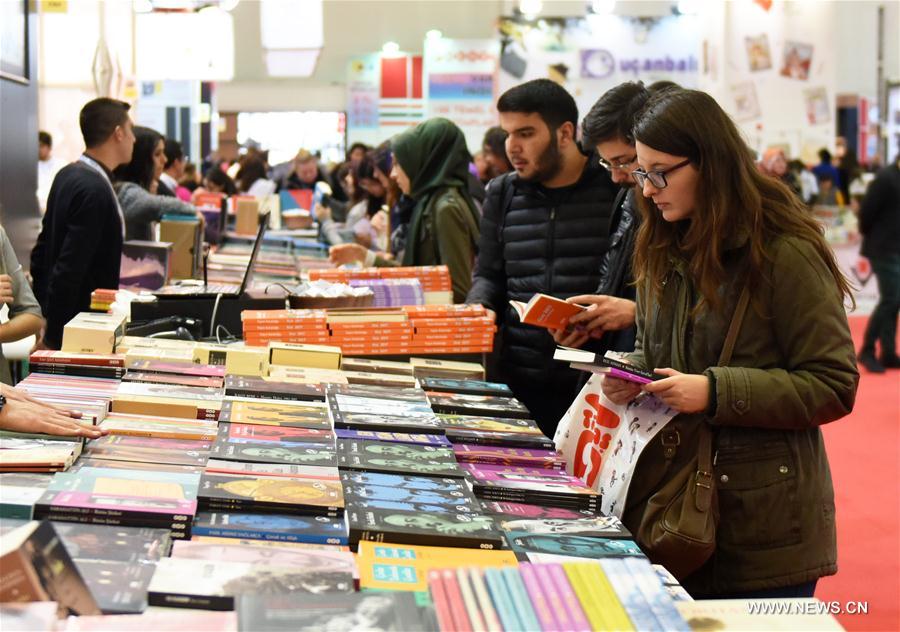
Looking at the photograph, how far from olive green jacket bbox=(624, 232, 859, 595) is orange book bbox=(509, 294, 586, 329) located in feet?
1.96

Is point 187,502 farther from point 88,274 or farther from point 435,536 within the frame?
point 88,274

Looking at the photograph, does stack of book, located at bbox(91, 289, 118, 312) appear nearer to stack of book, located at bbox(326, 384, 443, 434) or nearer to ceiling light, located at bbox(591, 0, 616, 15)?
stack of book, located at bbox(326, 384, 443, 434)

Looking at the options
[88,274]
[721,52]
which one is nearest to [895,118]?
[721,52]

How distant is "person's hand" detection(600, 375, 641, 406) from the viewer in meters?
2.43

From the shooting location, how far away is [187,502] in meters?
1.87

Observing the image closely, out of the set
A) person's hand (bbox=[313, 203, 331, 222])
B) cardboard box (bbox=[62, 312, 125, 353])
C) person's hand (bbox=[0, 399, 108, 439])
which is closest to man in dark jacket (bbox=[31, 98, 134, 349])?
cardboard box (bbox=[62, 312, 125, 353])

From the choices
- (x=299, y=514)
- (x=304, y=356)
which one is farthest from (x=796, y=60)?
(x=299, y=514)

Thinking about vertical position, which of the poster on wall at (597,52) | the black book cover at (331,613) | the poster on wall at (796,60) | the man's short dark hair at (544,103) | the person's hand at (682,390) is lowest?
the black book cover at (331,613)

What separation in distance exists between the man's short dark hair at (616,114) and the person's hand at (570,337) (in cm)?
57

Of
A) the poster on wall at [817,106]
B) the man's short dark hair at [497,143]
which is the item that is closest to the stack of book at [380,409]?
the man's short dark hair at [497,143]

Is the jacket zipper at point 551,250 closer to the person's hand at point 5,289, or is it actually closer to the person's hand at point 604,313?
the person's hand at point 604,313

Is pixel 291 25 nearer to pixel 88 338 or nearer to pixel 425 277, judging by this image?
pixel 425 277

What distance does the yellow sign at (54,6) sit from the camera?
7410 mm

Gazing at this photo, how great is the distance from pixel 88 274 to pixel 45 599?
3.44 meters
